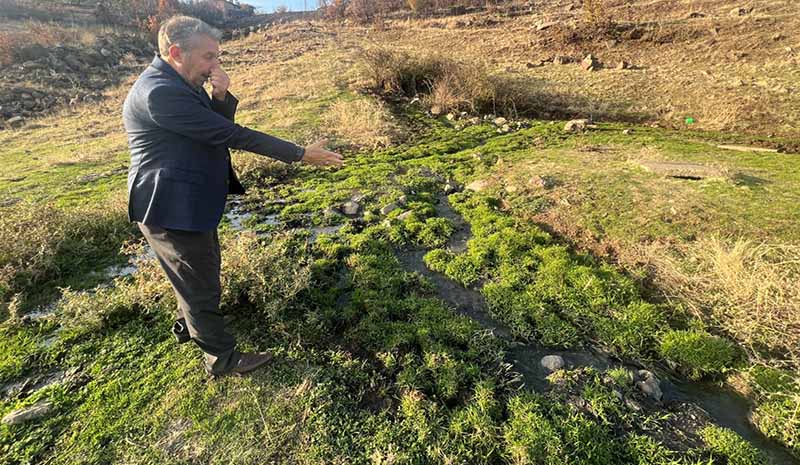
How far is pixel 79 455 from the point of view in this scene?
299cm

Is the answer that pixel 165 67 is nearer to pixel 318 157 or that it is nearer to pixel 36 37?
pixel 318 157

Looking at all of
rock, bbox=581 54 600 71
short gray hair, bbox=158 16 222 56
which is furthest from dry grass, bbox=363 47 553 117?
short gray hair, bbox=158 16 222 56

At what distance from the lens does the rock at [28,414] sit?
10.6 ft

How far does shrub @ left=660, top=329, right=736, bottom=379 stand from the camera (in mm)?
3756

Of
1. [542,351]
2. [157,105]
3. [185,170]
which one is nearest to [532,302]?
[542,351]

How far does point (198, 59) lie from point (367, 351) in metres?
3.12

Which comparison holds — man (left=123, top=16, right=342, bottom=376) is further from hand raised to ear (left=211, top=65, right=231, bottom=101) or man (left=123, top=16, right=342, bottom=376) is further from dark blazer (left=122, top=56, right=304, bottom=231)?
hand raised to ear (left=211, top=65, right=231, bottom=101)

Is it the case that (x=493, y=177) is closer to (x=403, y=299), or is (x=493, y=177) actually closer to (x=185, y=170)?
(x=403, y=299)

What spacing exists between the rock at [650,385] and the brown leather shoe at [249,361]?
3.62 meters

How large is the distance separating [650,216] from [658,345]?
2784 mm

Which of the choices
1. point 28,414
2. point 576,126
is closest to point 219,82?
point 28,414

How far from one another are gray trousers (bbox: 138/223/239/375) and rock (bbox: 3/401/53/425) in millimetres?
1376

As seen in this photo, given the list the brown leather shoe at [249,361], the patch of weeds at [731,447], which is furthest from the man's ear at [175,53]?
the patch of weeds at [731,447]

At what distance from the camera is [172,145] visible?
2.89 metres
